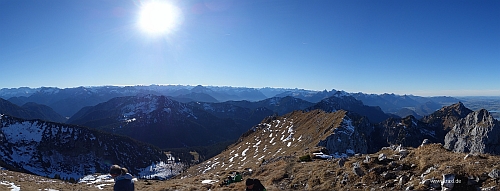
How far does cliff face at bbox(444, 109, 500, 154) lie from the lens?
161m

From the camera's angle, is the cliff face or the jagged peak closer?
the cliff face

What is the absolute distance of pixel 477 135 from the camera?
167625mm

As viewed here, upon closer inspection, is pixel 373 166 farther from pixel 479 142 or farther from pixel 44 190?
pixel 479 142

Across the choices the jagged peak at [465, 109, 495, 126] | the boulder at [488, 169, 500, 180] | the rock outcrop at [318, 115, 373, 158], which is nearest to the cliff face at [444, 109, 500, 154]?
the jagged peak at [465, 109, 495, 126]

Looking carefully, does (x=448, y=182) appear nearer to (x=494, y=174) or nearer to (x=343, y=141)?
(x=494, y=174)

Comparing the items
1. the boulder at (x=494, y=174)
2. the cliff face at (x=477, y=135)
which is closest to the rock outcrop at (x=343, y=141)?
the boulder at (x=494, y=174)

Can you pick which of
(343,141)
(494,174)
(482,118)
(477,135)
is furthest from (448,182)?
(482,118)

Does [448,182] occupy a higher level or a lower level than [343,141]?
higher

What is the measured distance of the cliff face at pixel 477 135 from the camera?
16125 cm

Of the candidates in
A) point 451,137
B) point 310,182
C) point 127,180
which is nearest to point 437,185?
point 310,182

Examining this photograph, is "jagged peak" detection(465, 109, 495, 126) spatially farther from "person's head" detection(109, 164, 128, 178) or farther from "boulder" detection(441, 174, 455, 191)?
"person's head" detection(109, 164, 128, 178)

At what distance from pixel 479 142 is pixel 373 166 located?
20577cm

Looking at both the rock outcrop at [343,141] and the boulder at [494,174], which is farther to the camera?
the rock outcrop at [343,141]

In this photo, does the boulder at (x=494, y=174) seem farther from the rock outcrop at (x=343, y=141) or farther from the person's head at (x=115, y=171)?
the rock outcrop at (x=343, y=141)
